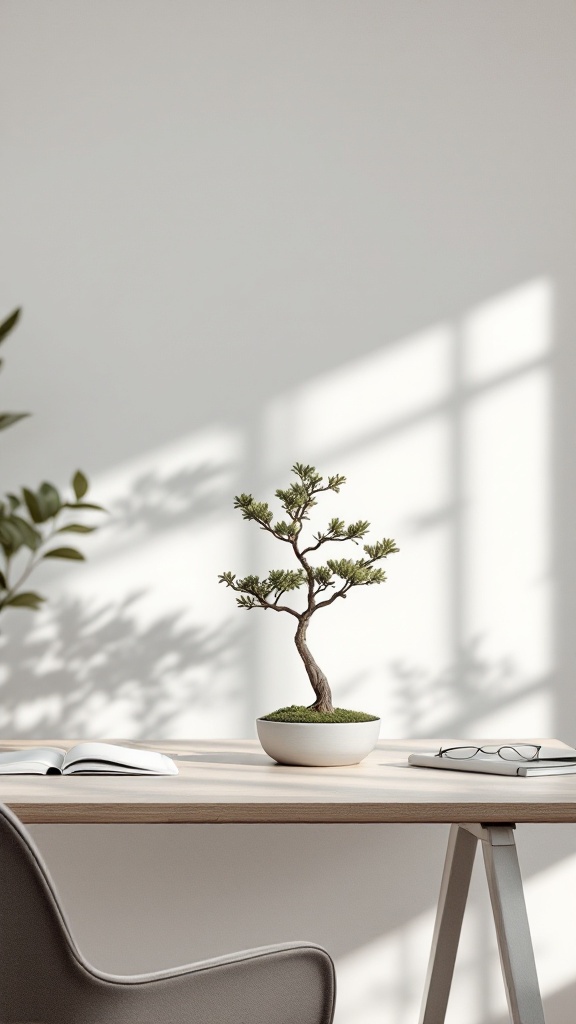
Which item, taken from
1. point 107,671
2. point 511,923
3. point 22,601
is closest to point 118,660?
point 107,671

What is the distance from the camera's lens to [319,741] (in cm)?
163

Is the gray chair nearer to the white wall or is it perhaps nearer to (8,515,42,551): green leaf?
(8,515,42,551): green leaf

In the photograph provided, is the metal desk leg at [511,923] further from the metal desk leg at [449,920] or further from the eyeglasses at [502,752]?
the metal desk leg at [449,920]

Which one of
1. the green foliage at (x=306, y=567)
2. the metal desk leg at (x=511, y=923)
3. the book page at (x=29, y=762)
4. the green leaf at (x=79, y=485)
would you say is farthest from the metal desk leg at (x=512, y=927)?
the green leaf at (x=79, y=485)

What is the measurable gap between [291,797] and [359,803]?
98 mm

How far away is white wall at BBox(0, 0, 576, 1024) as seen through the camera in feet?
7.04

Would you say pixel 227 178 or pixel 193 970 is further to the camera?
pixel 227 178

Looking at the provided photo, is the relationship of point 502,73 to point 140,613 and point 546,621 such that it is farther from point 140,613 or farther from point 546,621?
point 140,613

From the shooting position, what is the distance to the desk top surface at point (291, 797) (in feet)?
4.35

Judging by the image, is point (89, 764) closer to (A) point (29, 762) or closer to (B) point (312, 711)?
(A) point (29, 762)

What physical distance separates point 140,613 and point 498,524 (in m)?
0.83

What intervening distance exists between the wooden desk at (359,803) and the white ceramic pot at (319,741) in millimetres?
57

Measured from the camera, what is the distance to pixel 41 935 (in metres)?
1.02

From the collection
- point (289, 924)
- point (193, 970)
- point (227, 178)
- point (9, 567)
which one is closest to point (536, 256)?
point (227, 178)
